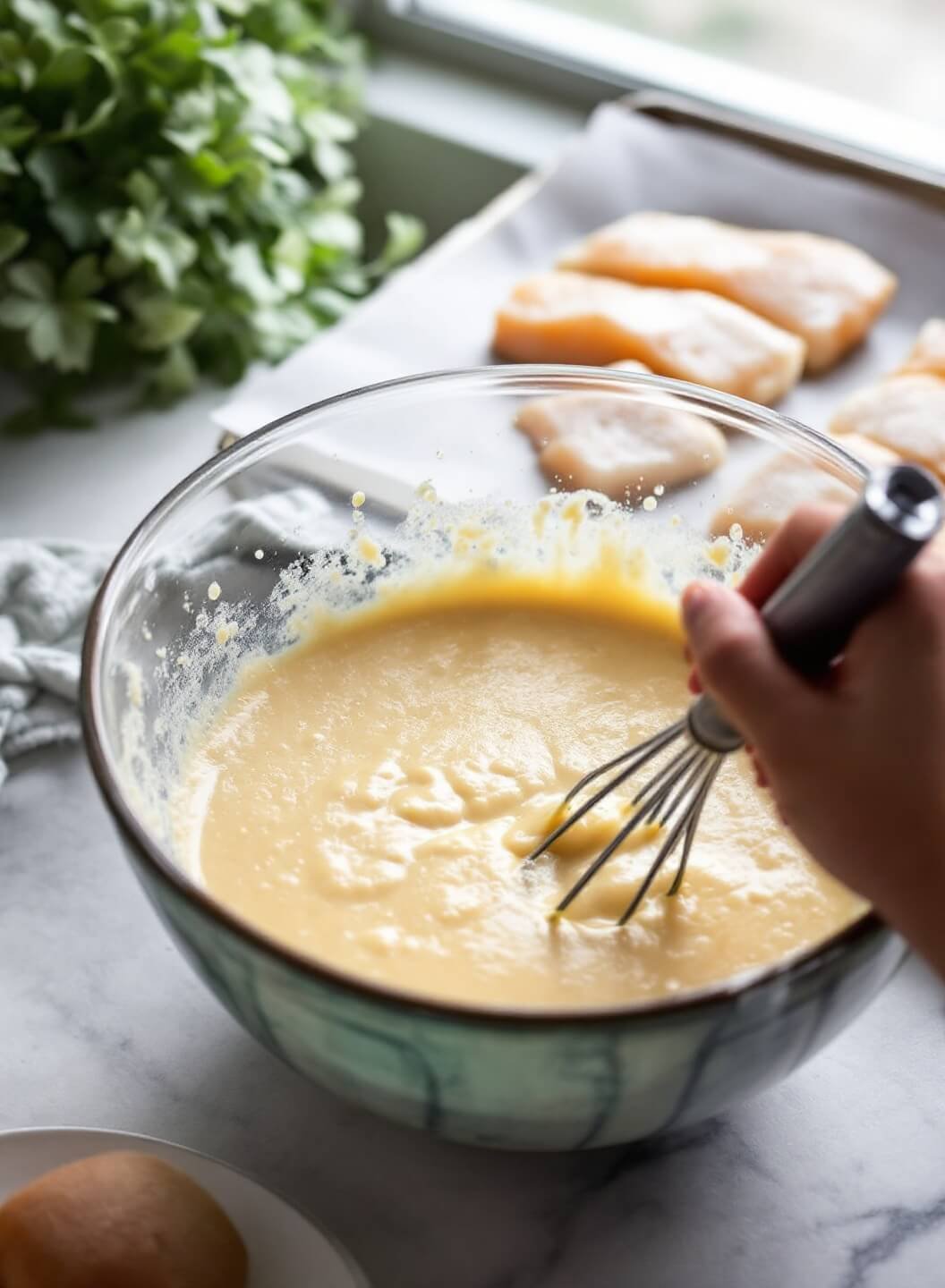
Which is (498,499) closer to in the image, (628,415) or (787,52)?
(628,415)

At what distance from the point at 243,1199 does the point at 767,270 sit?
1.16m

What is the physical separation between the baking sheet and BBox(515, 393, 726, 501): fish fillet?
13.9 inches

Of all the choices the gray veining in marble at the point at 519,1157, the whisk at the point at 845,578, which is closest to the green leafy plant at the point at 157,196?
the gray veining in marble at the point at 519,1157

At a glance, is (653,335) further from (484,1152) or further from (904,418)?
(484,1152)

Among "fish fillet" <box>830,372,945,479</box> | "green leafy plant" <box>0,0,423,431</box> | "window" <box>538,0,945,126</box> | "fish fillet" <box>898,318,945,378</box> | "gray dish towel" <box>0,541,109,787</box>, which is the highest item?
"window" <box>538,0,945,126</box>

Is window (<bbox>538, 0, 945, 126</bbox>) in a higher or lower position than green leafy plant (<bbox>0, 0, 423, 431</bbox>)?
higher

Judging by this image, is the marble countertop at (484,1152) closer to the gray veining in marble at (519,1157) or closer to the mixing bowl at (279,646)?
the gray veining in marble at (519,1157)

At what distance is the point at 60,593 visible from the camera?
1239 millimetres

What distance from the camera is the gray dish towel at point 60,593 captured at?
105 centimetres

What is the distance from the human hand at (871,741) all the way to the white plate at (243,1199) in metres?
0.35

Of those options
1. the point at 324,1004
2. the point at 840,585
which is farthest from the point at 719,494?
the point at 324,1004

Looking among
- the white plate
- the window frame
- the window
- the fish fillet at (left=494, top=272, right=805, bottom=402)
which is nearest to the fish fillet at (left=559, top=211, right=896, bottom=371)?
the fish fillet at (left=494, top=272, right=805, bottom=402)

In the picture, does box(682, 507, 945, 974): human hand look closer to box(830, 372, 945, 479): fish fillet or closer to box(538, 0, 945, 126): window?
box(830, 372, 945, 479): fish fillet

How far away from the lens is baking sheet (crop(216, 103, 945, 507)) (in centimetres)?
151
